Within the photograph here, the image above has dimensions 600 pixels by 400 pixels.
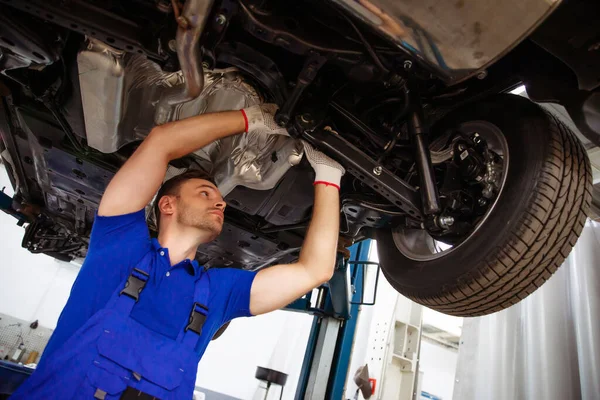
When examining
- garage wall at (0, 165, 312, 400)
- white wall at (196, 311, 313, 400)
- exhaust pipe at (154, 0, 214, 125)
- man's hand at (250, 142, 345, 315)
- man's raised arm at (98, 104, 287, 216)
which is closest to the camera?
exhaust pipe at (154, 0, 214, 125)

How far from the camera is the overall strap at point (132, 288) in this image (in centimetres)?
99

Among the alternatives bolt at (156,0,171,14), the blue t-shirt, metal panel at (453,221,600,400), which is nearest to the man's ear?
the blue t-shirt

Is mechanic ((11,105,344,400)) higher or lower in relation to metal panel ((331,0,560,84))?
lower

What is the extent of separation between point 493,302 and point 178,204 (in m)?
1.06

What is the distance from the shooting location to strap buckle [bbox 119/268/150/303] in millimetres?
1014

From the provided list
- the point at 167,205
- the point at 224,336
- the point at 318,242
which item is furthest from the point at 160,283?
the point at 224,336

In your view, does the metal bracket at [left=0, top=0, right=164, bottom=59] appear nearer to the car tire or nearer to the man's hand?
the man's hand

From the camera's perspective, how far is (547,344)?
7.52ft

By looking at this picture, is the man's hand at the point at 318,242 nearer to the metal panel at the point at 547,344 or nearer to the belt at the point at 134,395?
the belt at the point at 134,395

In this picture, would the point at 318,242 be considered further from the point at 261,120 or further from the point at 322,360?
the point at 322,360

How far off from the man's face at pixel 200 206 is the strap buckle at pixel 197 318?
0.87ft

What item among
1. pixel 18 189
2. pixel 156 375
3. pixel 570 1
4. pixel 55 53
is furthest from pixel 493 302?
pixel 18 189

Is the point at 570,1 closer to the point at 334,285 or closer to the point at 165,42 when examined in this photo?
the point at 165,42

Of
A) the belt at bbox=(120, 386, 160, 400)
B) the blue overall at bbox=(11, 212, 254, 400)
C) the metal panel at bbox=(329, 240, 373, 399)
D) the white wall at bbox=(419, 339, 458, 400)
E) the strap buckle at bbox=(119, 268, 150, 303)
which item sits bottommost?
the belt at bbox=(120, 386, 160, 400)
